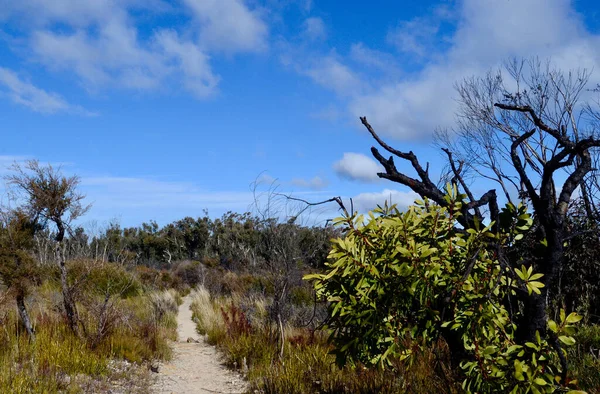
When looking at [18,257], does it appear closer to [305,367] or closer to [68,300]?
[68,300]

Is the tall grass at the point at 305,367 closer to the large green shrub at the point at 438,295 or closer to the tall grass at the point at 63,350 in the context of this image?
the large green shrub at the point at 438,295

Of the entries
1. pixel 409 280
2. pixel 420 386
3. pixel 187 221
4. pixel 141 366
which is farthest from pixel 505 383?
pixel 187 221

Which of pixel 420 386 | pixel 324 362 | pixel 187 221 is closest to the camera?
pixel 420 386

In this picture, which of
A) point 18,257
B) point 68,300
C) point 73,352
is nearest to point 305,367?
point 73,352

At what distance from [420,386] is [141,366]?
4.93 m

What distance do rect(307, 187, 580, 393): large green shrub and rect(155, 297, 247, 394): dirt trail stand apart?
456 cm

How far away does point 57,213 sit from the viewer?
320 inches

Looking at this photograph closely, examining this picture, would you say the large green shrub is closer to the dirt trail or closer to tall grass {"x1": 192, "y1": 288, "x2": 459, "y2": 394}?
tall grass {"x1": 192, "y1": 288, "x2": 459, "y2": 394}

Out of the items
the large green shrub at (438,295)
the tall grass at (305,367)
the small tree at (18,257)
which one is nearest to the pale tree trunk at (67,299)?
the small tree at (18,257)

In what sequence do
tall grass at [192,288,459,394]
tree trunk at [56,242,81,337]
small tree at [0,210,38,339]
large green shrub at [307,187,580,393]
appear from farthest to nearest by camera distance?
tree trunk at [56,242,81,337] < small tree at [0,210,38,339] < tall grass at [192,288,459,394] < large green shrub at [307,187,580,393]

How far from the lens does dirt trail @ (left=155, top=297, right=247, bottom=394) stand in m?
7.73

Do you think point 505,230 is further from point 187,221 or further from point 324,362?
point 187,221

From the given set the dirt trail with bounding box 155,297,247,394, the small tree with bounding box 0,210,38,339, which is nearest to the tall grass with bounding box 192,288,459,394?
the dirt trail with bounding box 155,297,247,394

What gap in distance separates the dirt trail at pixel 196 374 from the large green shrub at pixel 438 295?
456 cm
